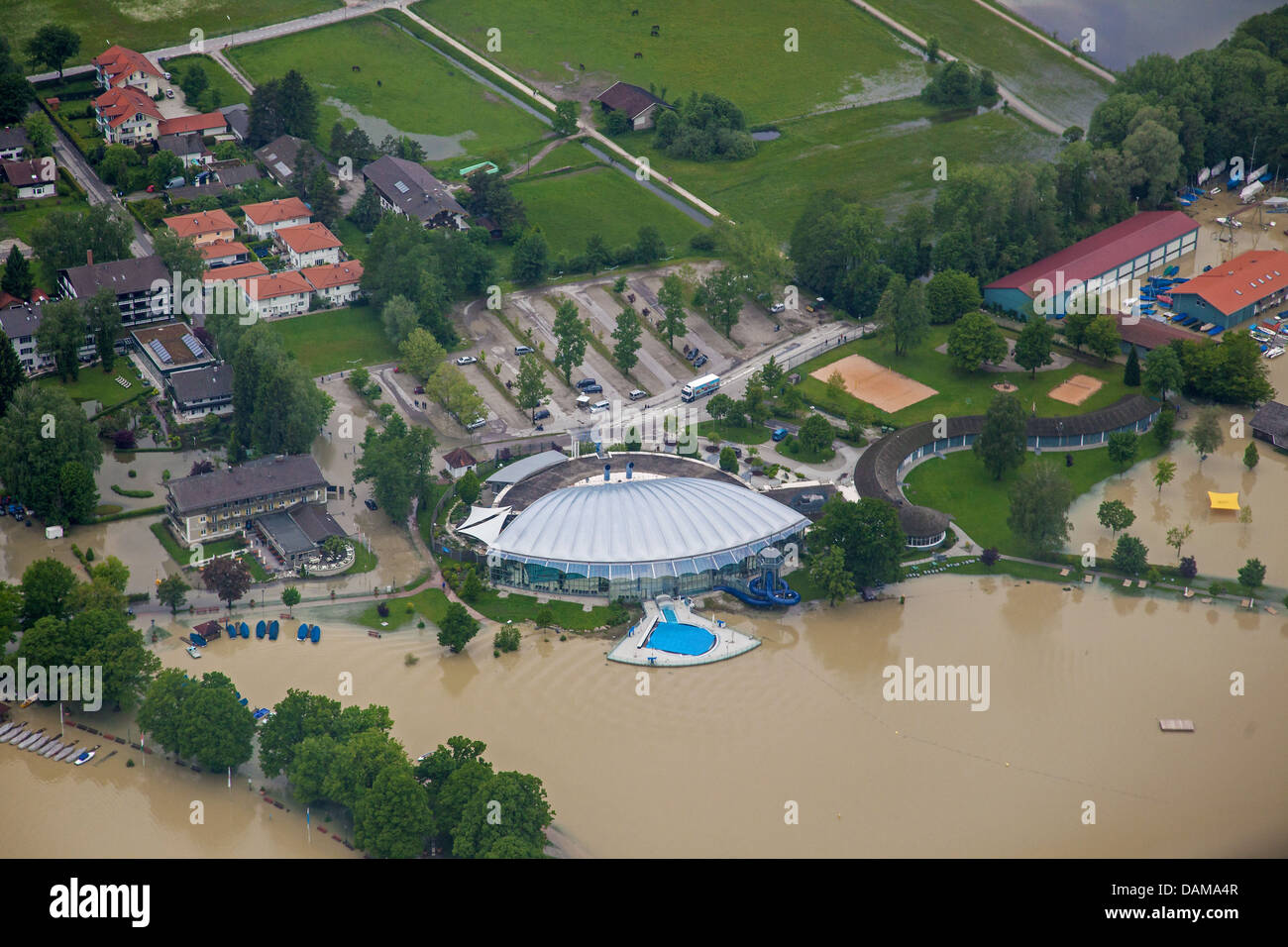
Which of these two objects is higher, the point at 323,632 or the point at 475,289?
the point at 475,289

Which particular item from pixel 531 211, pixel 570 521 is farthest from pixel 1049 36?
pixel 570 521

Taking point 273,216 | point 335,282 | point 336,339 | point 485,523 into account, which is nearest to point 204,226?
point 273,216

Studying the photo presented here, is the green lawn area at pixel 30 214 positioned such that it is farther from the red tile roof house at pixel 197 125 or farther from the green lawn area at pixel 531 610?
the green lawn area at pixel 531 610

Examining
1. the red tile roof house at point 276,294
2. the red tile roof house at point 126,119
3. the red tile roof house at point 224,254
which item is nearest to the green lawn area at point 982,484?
the red tile roof house at point 276,294

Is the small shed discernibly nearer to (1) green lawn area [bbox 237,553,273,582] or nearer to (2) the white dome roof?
(2) the white dome roof

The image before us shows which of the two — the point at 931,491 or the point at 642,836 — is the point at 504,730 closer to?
the point at 642,836
